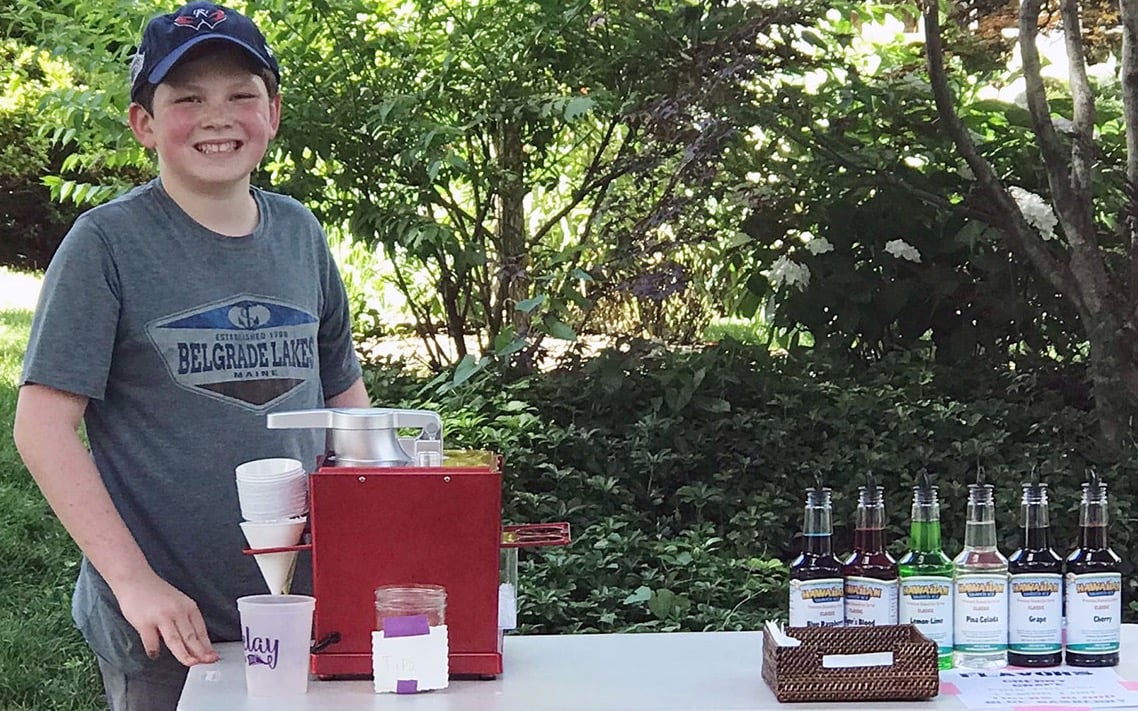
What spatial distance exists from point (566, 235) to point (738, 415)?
1.12 m

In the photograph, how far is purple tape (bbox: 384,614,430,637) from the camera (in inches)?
65.7

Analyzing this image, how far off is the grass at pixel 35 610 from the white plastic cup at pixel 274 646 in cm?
210

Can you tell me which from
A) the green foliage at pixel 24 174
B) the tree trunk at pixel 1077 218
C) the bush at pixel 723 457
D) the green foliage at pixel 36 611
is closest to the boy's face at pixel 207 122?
the bush at pixel 723 457


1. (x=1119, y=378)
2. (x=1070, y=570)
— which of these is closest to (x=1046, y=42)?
(x=1119, y=378)

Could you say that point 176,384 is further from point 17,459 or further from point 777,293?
point 17,459

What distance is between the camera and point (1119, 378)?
4270 millimetres

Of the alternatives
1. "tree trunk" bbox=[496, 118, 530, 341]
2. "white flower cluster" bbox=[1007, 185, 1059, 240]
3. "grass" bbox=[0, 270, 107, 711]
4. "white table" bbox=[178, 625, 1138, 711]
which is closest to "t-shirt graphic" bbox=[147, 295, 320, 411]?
"white table" bbox=[178, 625, 1138, 711]

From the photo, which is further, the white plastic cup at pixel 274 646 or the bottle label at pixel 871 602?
the bottle label at pixel 871 602

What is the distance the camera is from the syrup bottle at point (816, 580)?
5.86ft

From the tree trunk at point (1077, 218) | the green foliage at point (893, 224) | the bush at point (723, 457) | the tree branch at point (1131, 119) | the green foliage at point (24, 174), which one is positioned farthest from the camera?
the green foliage at point (24, 174)

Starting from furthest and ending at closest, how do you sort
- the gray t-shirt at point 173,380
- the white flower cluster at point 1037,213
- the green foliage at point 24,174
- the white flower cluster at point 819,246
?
the green foliage at point 24,174 < the white flower cluster at point 819,246 < the white flower cluster at point 1037,213 < the gray t-shirt at point 173,380

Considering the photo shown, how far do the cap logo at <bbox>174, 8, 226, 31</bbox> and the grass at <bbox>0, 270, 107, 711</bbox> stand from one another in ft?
6.83

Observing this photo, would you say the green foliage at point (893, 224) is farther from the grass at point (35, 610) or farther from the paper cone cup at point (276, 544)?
the paper cone cup at point (276, 544)

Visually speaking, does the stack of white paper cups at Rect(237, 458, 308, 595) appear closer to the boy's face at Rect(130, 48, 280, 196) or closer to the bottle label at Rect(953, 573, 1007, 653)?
the boy's face at Rect(130, 48, 280, 196)
